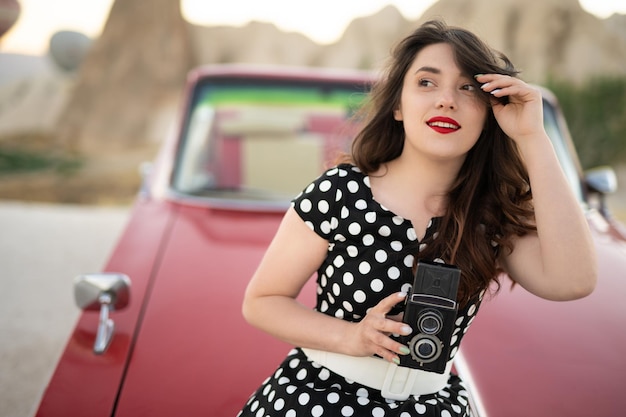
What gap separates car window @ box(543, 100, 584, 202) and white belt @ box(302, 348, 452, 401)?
187 cm

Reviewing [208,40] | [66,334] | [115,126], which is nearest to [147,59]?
[115,126]

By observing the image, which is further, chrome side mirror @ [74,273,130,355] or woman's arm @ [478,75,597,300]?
chrome side mirror @ [74,273,130,355]

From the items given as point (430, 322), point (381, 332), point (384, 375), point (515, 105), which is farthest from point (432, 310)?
point (515, 105)

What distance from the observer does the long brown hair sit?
1.44 meters

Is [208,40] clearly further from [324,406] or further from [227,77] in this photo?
[324,406]

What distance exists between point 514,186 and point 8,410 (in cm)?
267

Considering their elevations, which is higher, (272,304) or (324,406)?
(272,304)

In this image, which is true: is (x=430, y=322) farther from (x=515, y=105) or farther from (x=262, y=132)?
(x=262, y=132)

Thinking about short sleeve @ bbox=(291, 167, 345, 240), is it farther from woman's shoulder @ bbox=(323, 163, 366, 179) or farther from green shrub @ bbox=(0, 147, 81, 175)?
green shrub @ bbox=(0, 147, 81, 175)

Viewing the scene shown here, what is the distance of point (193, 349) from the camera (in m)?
1.85

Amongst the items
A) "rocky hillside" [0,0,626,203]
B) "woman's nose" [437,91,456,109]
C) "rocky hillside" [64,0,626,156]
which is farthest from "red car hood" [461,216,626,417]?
"rocky hillside" [64,0,626,156]

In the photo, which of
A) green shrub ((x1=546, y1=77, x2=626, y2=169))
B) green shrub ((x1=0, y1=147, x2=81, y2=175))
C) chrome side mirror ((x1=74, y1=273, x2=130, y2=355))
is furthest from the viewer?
green shrub ((x1=0, y1=147, x2=81, y2=175))

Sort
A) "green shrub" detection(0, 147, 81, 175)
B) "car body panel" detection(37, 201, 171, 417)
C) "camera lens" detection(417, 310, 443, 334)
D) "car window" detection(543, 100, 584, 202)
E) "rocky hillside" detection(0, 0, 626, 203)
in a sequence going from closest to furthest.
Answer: "camera lens" detection(417, 310, 443, 334)
"car body panel" detection(37, 201, 171, 417)
"car window" detection(543, 100, 584, 202)
"green shrub" detection(0, 147, 81, 175)
"rocky hillside" detection(0, 0, 626, 203)

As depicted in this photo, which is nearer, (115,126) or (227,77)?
(227,77)
